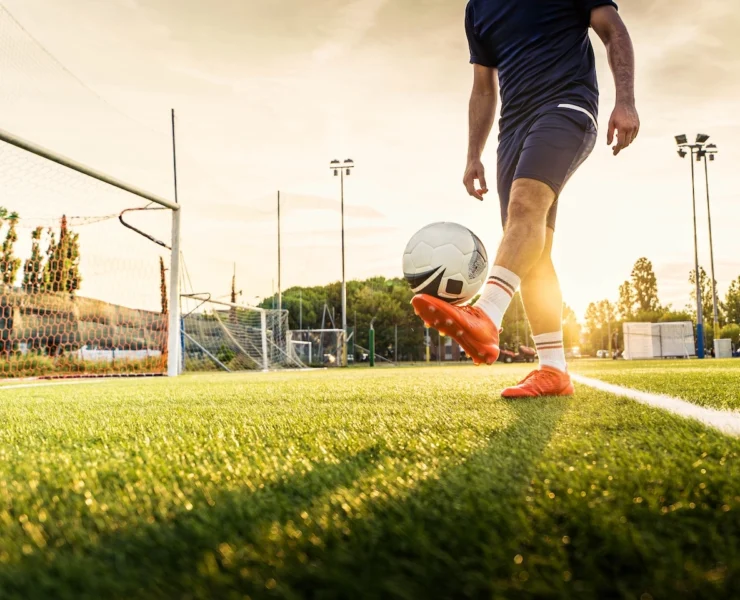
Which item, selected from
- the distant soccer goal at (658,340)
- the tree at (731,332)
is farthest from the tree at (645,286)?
the distant soccer goal at (658,340)

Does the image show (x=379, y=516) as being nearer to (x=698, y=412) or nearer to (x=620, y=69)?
(x=698, y=412)

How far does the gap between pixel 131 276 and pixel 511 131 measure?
1210 centimetres

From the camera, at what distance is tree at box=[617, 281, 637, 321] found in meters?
77.9

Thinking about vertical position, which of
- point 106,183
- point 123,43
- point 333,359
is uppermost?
point 123,43

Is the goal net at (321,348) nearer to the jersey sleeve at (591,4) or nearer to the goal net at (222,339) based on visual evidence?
the goal net at (222,339)

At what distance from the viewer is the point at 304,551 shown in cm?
87

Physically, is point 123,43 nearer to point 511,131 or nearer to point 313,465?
point 511,131

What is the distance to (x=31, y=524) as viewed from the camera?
102cm

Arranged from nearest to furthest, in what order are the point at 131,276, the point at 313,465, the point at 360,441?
the point at 313,465 → the point at 360,441 → the point at 131,276

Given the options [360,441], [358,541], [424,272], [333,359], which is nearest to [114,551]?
[358,541]

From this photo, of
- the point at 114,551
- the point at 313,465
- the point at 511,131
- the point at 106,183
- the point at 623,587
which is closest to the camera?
the point at 623,587

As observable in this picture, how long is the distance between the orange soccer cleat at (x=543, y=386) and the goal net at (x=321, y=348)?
27501 mm

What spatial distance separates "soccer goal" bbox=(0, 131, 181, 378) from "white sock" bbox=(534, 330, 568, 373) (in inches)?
312

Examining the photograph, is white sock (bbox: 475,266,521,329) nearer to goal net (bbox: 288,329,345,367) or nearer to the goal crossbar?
A: the goal crossbar
